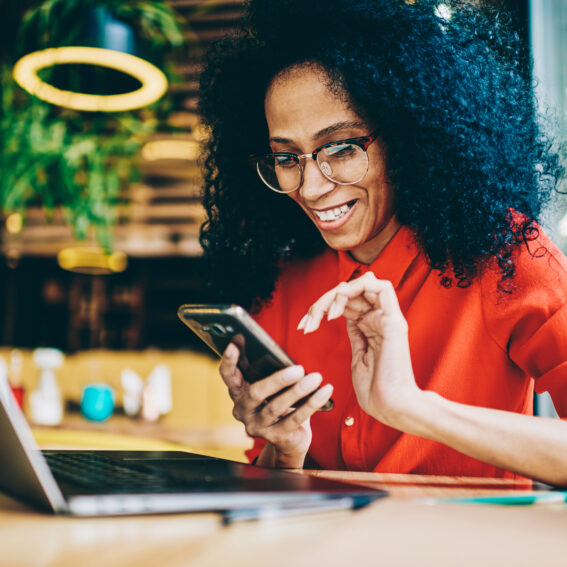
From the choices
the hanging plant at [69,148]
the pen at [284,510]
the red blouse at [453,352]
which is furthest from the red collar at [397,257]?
the hanging plant at [69,148]

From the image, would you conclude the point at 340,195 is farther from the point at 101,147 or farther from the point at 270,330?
the point at 101,147

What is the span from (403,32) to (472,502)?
0.93 meters

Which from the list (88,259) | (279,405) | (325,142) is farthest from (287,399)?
(88,259)

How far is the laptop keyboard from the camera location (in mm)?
575

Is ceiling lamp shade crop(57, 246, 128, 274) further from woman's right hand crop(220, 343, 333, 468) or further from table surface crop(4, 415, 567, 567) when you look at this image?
table surface crop(4, 415, 567, 567)

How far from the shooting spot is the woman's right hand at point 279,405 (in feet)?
2.89

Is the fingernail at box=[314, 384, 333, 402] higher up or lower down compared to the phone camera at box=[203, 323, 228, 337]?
lower down

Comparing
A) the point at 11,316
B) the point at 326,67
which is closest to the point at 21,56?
the point at 326,67

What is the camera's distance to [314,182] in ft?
3.88

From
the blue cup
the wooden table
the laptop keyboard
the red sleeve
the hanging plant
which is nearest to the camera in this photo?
the wooden table

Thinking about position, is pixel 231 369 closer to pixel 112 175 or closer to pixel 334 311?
pixel 334 311

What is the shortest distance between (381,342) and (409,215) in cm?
44

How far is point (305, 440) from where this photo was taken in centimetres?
101

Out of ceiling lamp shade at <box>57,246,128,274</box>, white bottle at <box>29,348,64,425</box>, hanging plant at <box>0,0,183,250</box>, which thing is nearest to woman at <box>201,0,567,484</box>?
hanging plant at <box>0,0,183,250</box>
